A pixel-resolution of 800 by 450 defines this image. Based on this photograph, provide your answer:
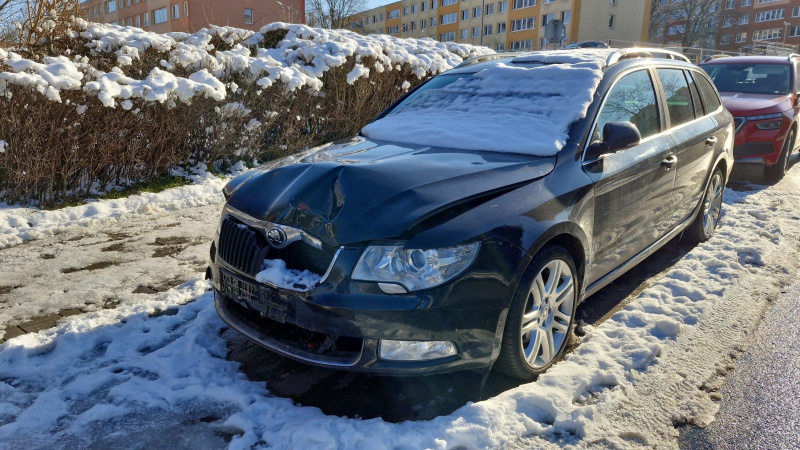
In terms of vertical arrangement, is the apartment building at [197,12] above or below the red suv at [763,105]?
above

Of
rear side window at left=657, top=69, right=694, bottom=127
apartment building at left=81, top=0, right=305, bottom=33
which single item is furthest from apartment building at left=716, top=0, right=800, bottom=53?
rear side window at left=657, top=69, right=694, bottom=127

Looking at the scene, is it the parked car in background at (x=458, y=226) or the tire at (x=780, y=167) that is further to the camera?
the tire at (x=780, y=167)

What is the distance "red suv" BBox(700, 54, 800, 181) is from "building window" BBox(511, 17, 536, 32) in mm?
54361

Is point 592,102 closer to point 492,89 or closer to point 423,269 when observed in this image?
point 492,89

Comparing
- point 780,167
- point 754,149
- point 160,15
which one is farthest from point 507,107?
point 160,15

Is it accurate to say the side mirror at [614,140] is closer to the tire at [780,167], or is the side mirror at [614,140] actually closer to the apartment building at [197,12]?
the tire at [780,167]

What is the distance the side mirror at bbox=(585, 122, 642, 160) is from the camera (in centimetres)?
336

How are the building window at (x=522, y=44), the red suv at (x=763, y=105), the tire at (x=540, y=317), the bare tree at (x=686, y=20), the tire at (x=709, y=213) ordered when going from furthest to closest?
the bare tree at (x=686, y=20), the building window at (x=522, y=44), the red suv at (x=763, y=105), the tire at (x=709, y=213), the tire at (x=540, y=317)

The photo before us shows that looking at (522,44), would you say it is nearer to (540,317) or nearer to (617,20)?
(617,20)

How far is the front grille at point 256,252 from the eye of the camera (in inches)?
103

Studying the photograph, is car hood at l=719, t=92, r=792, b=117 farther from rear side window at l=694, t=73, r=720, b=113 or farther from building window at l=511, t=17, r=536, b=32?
building window at l=511, t=17, r=536, b=32

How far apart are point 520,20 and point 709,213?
61.6 metres

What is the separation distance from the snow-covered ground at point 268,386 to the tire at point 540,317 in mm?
106

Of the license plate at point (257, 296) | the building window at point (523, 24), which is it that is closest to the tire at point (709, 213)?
the license plate at point (257, 296)
